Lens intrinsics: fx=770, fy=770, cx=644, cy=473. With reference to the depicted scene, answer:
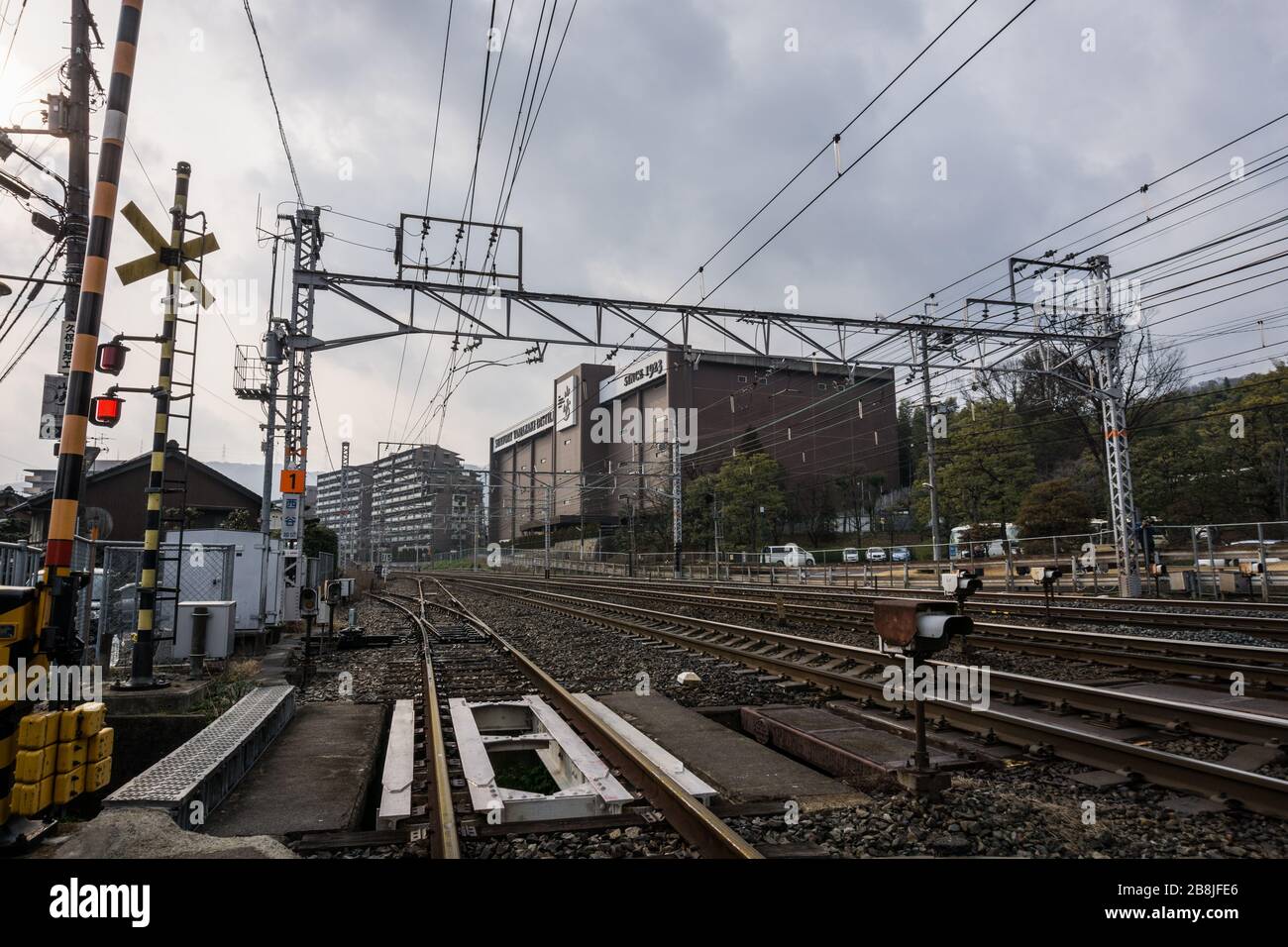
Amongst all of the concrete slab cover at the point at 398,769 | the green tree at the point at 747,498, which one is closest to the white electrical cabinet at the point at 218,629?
the concrete slab cover at the point at 398,769

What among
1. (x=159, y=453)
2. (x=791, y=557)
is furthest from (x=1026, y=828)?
(x=791, y=557)

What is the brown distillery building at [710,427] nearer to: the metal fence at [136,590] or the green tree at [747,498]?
the green tree at [747,498]

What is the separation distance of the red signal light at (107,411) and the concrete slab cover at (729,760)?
5510 millimetres

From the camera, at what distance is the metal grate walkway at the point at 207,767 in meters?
4.30

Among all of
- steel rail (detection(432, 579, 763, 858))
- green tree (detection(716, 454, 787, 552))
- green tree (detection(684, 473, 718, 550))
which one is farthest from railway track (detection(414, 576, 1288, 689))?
green tree (detection(684, 473, 718, 550))

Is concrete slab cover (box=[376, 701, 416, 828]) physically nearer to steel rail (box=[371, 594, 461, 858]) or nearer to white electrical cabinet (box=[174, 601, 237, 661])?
steel rail (box=[371, 594, 461, 858])

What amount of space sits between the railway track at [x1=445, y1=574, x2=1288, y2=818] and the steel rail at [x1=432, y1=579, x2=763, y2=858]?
9.83 ft

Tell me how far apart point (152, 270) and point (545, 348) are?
10246 millimetres

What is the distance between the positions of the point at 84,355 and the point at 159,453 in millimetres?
4123

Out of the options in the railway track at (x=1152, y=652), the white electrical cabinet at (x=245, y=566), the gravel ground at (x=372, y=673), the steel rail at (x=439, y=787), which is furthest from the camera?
the white electrical cabinet at (x=245, y=566)

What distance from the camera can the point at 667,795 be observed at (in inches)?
188

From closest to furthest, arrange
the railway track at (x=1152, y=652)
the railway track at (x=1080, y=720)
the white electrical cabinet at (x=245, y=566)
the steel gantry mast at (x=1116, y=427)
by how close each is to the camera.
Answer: the railway track at (x=1080, y=720) < the railway track at (x=1152, y=652) < the white electrical cabinet at (x=245, y=566) < the steel gantry mast at (x=1116, y=427)

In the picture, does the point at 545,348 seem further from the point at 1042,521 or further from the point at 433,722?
the point at 1042,521

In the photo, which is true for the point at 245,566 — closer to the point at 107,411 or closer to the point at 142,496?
the point at 107,411
